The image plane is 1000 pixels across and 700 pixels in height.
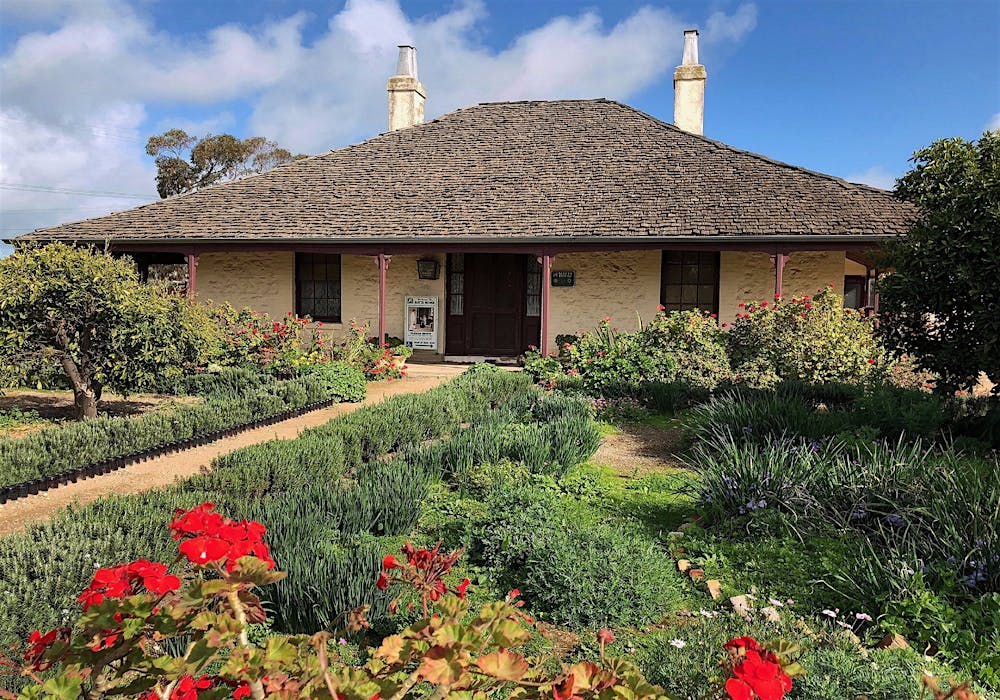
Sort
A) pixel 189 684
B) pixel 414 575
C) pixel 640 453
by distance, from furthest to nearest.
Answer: pixel 640 453 < pixel 414 575 < pixel 189 684

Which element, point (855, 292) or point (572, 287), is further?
point (855, 292)

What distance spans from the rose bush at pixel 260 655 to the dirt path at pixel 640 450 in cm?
468

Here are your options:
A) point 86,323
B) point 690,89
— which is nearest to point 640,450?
→ point 86,323

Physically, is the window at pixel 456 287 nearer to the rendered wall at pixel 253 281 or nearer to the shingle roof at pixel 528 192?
the shingle roof at pixel 528 192

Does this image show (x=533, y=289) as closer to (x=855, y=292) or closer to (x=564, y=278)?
(x=564, y=278)

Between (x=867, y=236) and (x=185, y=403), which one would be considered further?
(x=867, y=236)

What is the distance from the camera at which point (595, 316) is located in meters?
14.2

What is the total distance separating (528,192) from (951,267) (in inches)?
371

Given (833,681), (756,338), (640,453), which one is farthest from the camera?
(756,338)

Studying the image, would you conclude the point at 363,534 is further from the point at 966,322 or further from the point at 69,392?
the point at 69,392

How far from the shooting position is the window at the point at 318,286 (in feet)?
49.8

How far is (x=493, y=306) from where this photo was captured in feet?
49.1

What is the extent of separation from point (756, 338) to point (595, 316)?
4.47 m

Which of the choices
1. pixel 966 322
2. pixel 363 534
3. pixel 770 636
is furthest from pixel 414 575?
pixel 966 322
